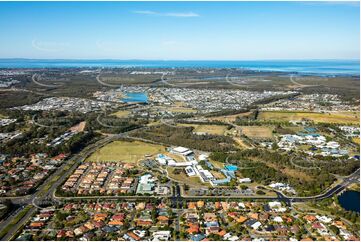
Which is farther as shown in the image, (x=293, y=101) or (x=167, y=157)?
(x=293, y=101)

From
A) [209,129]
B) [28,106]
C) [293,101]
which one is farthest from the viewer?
[293,101]

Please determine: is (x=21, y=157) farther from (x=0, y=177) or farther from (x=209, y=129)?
(x=209, y=129)

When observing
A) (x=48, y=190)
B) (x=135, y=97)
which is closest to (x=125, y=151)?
(x=48, y=190)

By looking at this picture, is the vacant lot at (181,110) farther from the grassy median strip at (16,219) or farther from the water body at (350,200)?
the grassy median strip at (16,219)

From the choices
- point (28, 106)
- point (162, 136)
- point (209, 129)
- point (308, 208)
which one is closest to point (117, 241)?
point (308, 208)

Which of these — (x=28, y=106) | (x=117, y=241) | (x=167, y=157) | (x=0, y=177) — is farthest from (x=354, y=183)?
(x=28, y=106)

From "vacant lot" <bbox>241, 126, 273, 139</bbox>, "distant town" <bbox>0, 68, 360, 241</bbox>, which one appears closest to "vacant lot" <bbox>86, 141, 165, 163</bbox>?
"distant town" <bbox>0, 68, 360, 241</bbox>

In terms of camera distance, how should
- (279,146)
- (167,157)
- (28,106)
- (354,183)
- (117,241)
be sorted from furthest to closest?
(28,106) → (279,146) → (167,157) → (354,183) → (117,241)
